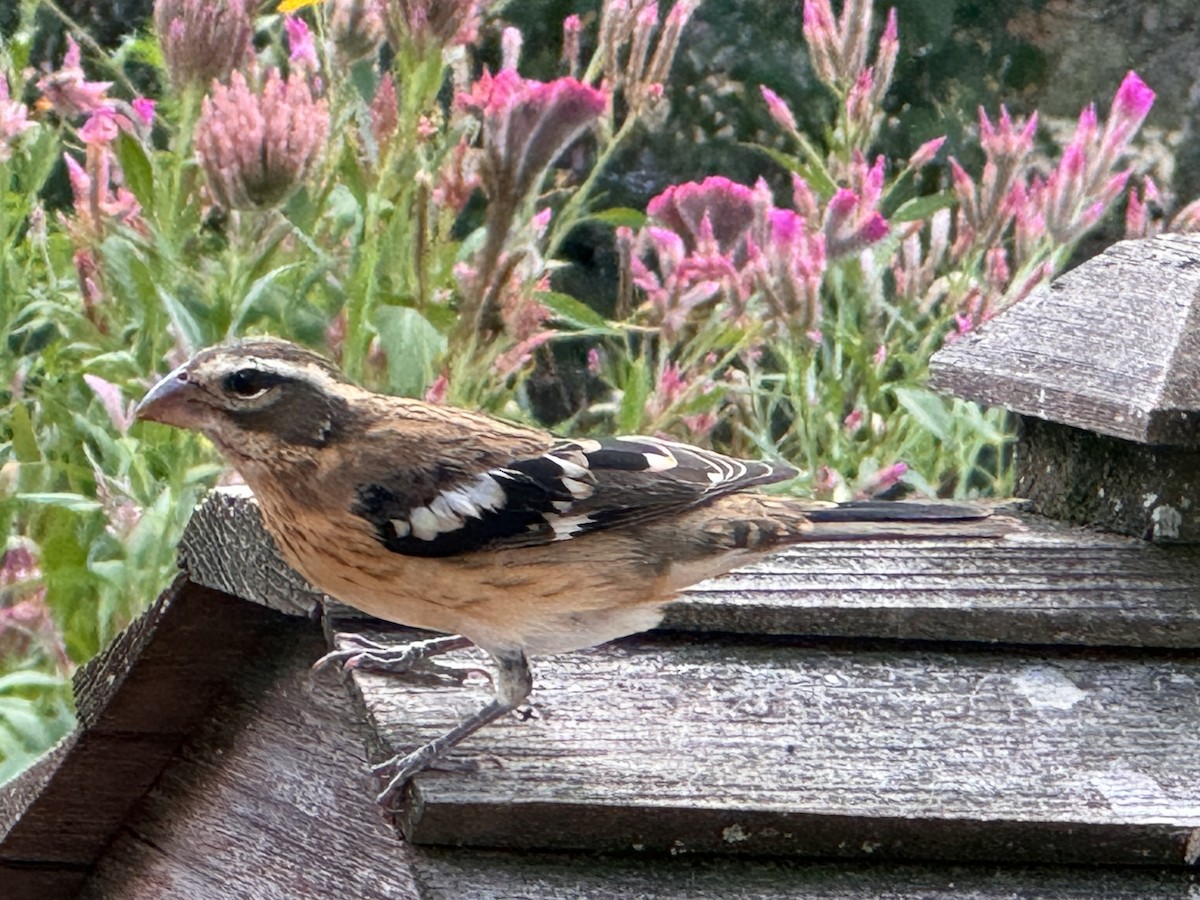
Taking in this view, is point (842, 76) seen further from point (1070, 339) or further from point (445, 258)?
point (1070, 339)

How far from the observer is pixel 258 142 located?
76.2 inches

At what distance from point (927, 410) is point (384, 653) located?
1100 mm

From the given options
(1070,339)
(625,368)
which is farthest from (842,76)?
(1070,339)

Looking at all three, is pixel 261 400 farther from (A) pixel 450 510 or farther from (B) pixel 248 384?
(A) pixel 450 510

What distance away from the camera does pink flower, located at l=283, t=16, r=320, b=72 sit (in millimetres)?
2268

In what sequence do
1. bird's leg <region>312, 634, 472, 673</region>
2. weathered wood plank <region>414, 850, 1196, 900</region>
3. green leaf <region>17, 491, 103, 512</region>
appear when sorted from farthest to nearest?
green leaf <region>17, 491, 103, 512</region> < bird's leg <region>312, 634, 472, 673</region> < weathered wood plank <region>414, 850, 1196, 900</region>

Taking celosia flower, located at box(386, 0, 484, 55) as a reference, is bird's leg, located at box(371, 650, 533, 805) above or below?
below

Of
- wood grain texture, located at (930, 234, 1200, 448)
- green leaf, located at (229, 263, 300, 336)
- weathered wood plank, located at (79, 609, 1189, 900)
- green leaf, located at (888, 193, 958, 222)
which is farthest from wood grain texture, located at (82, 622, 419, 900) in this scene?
green leaf, located at (888, 193, 958, 222)

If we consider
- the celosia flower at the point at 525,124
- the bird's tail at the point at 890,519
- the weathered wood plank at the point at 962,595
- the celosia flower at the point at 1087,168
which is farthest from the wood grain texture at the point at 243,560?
the celosia flower at the point at 1087,168

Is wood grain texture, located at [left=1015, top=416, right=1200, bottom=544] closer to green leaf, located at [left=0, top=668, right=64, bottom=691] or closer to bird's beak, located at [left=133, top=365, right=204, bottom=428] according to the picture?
bird's beak, located at [left=133, top=365, right=204, bottom=428]

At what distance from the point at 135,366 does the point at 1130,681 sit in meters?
1.28

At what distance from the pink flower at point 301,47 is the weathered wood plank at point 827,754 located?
44.0 inches

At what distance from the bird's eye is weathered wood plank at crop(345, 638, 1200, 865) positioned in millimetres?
267

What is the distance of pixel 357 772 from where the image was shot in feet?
4.92
